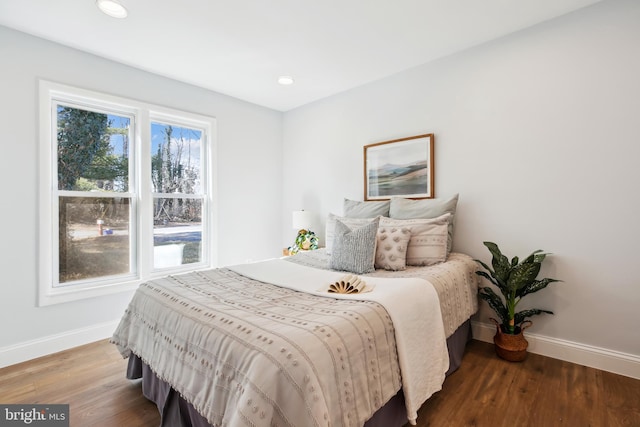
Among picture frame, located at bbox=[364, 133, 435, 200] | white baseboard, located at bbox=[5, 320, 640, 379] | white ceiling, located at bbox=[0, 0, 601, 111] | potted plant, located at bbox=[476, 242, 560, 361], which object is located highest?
white ceiling, located at bbox=[0, 0, 601, 111]

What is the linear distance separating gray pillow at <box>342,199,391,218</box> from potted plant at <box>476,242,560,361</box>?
1003 millimetres

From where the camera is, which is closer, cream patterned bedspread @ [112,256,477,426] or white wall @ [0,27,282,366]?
cream patterned bedspread @ [112,256,477,426]

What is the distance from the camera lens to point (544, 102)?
234cm

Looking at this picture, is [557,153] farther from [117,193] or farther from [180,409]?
[117,193]

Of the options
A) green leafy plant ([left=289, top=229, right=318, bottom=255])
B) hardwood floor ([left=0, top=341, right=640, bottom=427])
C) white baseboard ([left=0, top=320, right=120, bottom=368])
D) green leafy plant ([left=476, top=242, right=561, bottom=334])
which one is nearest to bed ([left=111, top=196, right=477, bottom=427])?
hardwood floor ([left=0, top=341, right=640, bottom=427])

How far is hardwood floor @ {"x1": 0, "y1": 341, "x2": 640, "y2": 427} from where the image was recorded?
65.2 inches

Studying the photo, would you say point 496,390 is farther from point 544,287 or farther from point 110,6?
point 110,6

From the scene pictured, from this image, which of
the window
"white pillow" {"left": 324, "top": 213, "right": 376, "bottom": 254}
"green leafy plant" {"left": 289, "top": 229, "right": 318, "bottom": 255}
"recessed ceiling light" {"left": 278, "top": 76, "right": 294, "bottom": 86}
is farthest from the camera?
"green leafy plant" {"left": 289, "top": 229, "right": 318, "bottom": 255}

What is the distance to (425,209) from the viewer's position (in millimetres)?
2729

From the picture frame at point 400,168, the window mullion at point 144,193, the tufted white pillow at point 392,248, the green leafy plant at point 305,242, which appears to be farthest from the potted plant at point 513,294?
the window mullion at point 144,193

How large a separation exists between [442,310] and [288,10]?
234 cm

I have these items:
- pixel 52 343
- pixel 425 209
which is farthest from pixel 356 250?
pixel 52 343

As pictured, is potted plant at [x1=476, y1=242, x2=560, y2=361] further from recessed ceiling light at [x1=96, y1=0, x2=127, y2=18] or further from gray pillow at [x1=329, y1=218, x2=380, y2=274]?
recessed ceiling light at [x1=96, y1=0, x2=127, y2=18]

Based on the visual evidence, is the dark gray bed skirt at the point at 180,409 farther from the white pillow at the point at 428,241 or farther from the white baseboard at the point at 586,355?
the white baseboard at the point at 586,355
